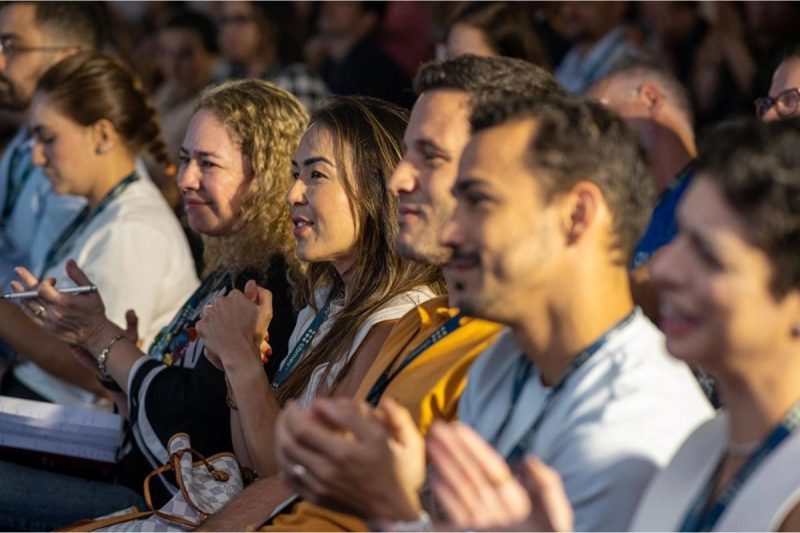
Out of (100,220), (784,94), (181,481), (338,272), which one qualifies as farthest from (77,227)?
(784,94)

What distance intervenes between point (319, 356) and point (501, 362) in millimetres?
838

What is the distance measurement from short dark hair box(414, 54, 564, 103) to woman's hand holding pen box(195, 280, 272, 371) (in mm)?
670

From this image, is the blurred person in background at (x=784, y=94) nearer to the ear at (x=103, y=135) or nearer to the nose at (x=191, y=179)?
the nose at (x=191, y=179)

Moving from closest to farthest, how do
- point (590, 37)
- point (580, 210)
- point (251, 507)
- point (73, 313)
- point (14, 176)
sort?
point (580, 210), point (251, 507), point (73, 313), point (14, 176), point (590, 37)

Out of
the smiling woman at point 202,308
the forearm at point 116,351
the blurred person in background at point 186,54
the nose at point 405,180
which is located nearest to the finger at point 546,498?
the nose at point 405,180

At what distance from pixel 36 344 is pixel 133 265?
0.34 meters

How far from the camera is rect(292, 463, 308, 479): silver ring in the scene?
6.28 feet

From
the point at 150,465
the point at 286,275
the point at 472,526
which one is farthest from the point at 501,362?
the point at 150,465

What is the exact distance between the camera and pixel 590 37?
592 cm

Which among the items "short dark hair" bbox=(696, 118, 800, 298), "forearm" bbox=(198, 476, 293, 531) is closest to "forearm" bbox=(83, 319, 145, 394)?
"forearm" bbox=(198, 476, 293, 531)

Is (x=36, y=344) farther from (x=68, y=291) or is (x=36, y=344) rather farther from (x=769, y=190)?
(x=769, y=190)

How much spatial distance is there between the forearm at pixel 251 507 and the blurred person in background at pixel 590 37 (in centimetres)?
336

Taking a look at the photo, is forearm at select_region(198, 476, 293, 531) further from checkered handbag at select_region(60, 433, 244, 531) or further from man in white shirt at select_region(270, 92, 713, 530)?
man in white shirt at select_region(270, 92, 713, 530)

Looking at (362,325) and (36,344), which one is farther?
(36,344)
